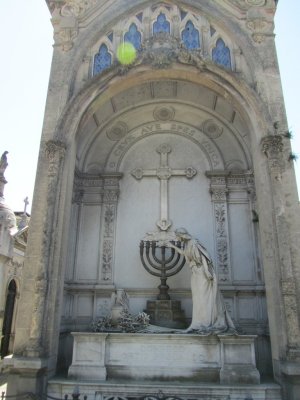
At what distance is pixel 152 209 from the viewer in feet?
38.2

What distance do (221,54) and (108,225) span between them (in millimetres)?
6417

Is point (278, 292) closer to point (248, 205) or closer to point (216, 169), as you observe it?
point (248, 205)

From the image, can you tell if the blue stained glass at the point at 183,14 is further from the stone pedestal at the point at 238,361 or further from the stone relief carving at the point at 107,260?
the stone pedestal at the point at 238,361

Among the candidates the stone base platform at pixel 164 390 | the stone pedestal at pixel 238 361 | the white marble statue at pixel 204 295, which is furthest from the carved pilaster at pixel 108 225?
the stone pedestal at pixel 238 361

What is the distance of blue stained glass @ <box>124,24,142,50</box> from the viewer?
1106 cm

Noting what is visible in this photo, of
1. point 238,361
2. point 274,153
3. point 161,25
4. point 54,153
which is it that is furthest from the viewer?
point 161,25

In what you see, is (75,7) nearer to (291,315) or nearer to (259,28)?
(259,28)

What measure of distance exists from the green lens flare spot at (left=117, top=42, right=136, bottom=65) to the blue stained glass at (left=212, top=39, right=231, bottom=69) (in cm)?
249

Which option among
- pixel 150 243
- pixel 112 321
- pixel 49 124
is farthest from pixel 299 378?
pixel 49 124

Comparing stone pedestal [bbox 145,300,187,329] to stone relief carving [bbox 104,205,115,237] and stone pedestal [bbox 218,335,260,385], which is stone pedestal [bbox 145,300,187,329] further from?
stone relief carving [bbox 104,205,115,237]

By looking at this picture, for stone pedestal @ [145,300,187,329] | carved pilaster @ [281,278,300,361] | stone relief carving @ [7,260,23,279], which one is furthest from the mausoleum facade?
stone relief carving @ [7,260,23,279]

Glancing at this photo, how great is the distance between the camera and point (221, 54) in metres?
10.8

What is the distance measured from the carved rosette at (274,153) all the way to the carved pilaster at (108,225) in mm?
5021

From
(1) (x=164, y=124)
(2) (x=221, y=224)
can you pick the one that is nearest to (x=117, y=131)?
(1) (x=164, y=124)
